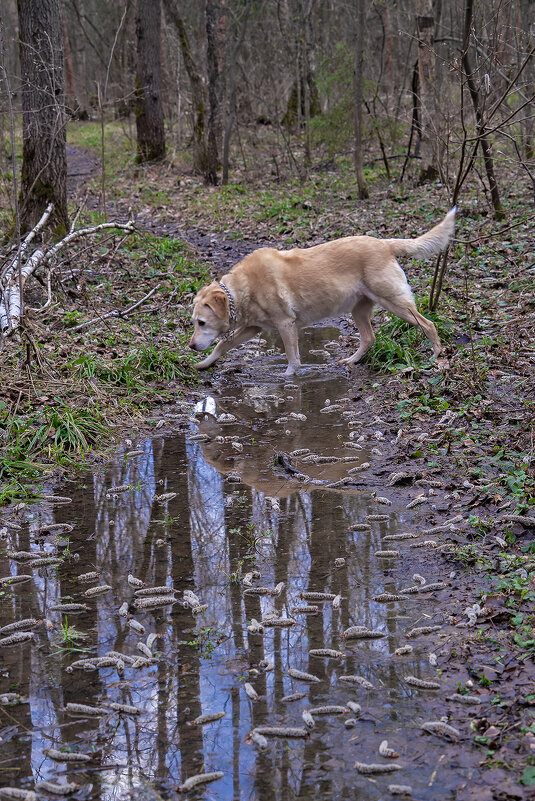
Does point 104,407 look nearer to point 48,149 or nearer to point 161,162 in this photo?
point 48,149

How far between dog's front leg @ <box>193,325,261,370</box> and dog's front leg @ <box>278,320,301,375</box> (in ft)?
1.64

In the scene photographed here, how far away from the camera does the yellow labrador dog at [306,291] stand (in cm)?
862

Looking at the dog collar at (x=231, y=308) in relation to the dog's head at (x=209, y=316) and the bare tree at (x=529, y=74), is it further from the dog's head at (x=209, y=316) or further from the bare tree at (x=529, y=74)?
the bare tree at (x=529, y=74)

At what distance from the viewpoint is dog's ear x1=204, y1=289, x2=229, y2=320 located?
8727 mm

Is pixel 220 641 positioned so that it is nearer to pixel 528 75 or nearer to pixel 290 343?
pixel 290 343

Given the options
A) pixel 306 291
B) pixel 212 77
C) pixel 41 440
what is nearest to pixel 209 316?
pixel 306 291

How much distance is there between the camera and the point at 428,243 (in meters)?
8.48

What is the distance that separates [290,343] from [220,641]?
540cm

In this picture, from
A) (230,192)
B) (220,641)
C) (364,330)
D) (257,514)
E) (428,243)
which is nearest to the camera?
(220,641)

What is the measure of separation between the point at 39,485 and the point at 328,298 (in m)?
4.18

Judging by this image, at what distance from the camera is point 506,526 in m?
4.88

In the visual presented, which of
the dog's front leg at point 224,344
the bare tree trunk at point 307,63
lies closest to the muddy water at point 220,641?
the dog's front leg at point 224,344

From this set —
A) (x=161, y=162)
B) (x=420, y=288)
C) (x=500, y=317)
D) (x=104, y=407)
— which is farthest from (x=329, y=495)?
(x=161, y=162)

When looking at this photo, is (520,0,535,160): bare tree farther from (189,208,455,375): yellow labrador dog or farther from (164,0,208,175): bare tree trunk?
(164,0,208,175): bare tree trunk
